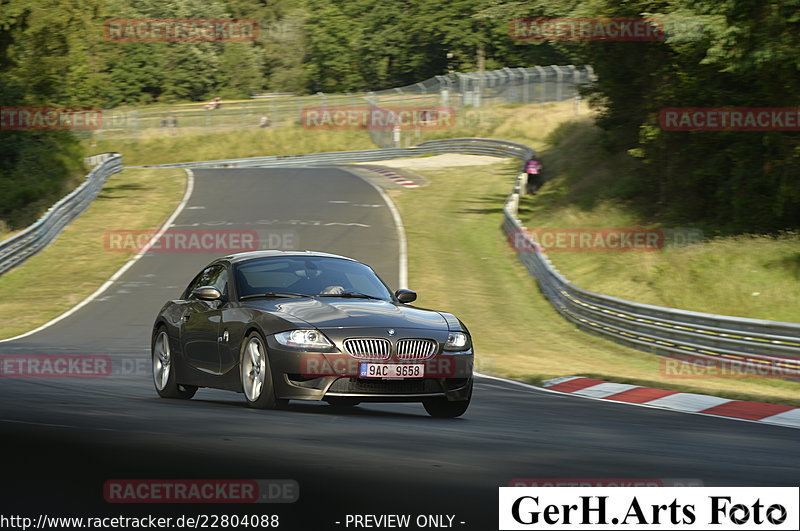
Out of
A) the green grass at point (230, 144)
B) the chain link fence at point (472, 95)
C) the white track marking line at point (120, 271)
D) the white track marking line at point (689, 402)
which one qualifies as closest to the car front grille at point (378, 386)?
the white track marking line at point (689, 402)

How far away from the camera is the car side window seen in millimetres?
10664

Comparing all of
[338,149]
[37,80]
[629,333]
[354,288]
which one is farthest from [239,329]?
[338,149]

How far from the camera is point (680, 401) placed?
12.8 m

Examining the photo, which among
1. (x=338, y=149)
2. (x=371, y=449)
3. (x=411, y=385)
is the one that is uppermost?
(x=371, y=449)

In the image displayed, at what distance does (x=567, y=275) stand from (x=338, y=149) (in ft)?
156

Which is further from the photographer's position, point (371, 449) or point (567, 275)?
point (567, 275)

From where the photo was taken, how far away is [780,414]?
1187 centimetres

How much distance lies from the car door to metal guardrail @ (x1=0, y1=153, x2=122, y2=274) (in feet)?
62.7

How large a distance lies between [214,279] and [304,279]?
104cm

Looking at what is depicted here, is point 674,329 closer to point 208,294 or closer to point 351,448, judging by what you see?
point 208,294

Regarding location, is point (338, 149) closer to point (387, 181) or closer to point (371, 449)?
point (387, 181)

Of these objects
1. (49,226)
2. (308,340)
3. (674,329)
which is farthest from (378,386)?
(49,226)

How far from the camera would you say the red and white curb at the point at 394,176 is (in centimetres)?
4932

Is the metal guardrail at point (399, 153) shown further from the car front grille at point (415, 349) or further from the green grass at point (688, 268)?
the car front grille at point (415, 349)
